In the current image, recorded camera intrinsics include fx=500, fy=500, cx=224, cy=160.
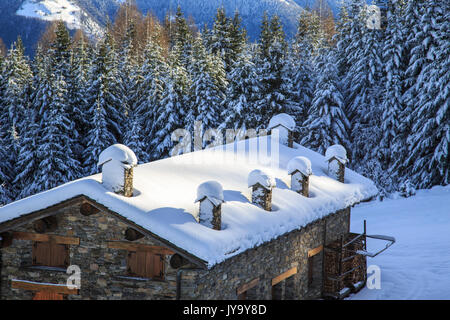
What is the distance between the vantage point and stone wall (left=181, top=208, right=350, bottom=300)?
Result: 11.8 m

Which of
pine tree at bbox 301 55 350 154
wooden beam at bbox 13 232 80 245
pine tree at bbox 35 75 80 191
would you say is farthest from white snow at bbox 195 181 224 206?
pine tree at bbox 35 75 80 191

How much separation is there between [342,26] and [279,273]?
34124 millimetres

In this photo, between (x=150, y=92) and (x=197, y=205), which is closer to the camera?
(x=197, y=205)

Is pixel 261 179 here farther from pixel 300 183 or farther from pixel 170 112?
pixel 170 112

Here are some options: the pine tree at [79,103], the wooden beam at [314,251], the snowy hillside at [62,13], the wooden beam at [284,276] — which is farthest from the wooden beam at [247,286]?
the snowy hillside at [62,13]

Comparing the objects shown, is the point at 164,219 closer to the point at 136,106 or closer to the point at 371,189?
the point at 371,189

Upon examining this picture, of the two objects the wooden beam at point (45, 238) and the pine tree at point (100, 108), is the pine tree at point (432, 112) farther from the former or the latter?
the wooden beam at point (45, 238)

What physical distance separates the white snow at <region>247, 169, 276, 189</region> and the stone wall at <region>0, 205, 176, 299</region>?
3603 millimetres

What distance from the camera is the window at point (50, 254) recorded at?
13000mm

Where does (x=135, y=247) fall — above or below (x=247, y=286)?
above

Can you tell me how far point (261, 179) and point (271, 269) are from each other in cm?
257

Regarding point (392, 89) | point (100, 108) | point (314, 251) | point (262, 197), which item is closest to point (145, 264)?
point (262, 197)

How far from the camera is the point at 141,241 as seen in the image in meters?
12.2

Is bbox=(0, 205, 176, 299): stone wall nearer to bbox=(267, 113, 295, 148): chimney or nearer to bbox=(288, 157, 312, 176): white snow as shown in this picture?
bbox=(288, 157, 312, 176): white snow
